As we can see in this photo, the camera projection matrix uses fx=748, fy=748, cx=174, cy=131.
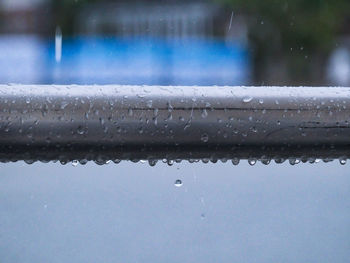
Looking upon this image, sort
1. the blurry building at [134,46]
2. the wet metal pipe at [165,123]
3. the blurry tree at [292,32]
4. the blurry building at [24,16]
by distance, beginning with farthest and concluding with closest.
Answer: the blurry building at [24,16]
the blurry tree at [292,32]
the blurry building at [134,46]
the wet metal pipe at [165,123]

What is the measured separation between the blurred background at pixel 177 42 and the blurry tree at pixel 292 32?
28 mm

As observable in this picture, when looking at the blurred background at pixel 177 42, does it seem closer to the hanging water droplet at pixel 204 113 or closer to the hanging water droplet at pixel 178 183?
the hanging water droplet at pixel 178 183

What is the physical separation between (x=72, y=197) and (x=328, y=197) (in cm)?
32

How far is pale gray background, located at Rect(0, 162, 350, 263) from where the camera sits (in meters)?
0.86

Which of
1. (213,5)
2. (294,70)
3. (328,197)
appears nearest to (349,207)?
(328,197)

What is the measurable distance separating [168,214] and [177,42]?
19.3 metres

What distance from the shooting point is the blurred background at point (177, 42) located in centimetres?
1734

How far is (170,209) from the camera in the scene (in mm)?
871

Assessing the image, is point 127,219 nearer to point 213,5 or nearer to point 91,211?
point 91,211

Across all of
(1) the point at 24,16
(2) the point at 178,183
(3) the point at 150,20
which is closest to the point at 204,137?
(2) the point at 178,183

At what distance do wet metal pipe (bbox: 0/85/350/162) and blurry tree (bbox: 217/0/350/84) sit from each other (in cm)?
1972

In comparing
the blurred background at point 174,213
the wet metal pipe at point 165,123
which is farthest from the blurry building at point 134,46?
the wet metal pipe at point 165,123

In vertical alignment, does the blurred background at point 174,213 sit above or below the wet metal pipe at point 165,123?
below

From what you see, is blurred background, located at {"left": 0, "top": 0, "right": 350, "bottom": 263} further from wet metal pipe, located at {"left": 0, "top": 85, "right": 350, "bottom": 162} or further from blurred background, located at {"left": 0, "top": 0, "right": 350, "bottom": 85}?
blurred background, located at {"left": 0, "top": 0, "right": 350, "bottom": 85}
